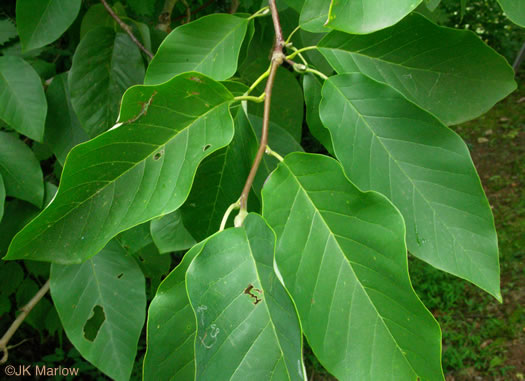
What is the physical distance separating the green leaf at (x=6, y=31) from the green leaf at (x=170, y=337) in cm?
98

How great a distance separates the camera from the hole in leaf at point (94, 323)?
0.90 meters

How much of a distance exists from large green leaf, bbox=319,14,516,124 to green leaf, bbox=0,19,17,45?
0.90 metres

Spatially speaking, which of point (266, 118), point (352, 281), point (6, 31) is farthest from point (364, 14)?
point (6, 31)

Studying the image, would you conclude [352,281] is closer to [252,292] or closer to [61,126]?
[252,292]

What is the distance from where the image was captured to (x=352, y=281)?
49 centimetres

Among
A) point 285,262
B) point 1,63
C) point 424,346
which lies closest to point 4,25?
point 1,63

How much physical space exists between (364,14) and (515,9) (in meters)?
0.22

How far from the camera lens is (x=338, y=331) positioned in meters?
0.47

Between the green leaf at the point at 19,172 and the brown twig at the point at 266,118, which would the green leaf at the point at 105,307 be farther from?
the brown twig at the point at 266,118

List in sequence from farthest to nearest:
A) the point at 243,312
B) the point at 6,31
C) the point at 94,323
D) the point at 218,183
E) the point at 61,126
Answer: the point at 6,31 → the point at 61,126 → the point at 94,323 → the point at 218,183 → the point at 243,312

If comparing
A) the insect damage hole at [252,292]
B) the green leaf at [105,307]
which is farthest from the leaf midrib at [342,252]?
the green leaf at [105,307]

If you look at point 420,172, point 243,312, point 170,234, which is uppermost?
point 420,172

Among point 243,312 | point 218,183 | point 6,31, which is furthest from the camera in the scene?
point 6,31

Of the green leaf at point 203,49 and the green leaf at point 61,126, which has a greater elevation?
the green leaf at point 203,49
